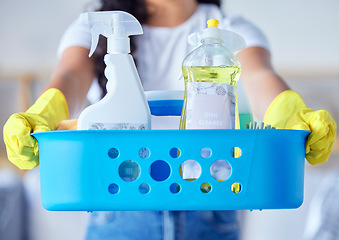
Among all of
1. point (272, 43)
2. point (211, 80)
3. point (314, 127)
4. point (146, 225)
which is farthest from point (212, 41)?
point (272, 43)

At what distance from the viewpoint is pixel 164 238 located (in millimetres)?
912

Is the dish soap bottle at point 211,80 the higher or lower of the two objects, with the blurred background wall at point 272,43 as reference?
lower

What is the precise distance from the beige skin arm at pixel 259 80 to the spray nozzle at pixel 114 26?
33 cm

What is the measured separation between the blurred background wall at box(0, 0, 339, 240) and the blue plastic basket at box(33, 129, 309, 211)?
2.21 meters

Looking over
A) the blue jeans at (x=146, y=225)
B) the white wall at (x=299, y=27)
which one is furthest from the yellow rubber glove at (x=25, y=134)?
the white wall at (x=299, y=27)

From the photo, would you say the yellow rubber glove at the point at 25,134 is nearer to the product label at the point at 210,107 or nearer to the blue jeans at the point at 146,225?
the product label at the point at 210,107

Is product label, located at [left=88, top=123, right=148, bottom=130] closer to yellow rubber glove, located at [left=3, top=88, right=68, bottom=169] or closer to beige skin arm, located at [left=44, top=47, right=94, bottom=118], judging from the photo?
yellow rubber glove, located at [left=3, top=88, right=68, bottom=169]

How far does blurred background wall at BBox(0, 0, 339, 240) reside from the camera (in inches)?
105

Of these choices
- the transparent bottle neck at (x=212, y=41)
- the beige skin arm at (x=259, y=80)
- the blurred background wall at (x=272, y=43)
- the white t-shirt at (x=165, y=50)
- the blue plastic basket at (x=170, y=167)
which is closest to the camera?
the blue plastic basket at (x=170, y=167)

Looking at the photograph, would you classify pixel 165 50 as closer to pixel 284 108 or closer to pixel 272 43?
pixel 284 108

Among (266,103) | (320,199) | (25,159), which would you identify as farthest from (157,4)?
(320,199)

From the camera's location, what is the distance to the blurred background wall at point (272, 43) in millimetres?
2666

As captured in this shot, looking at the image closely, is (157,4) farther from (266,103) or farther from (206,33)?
(206,33)

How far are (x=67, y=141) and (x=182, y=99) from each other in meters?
0.21
